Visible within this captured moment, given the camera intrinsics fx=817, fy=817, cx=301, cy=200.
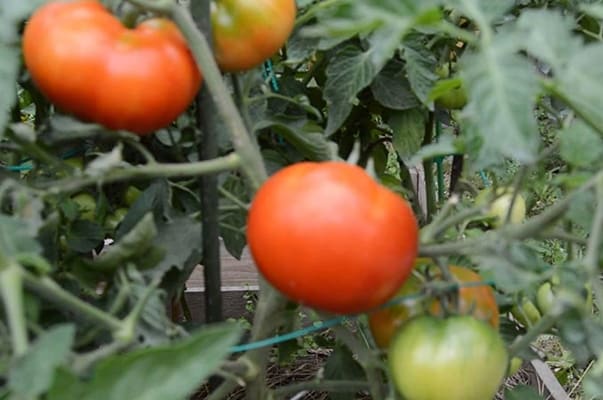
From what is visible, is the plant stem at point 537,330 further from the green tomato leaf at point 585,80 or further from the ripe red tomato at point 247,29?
the ripe red tomato at point 247,29

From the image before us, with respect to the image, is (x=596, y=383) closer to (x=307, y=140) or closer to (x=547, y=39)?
(x=547, y=39)

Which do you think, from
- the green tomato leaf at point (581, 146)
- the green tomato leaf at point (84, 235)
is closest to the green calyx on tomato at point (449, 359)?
the green tomato leaf at point (581, 146)

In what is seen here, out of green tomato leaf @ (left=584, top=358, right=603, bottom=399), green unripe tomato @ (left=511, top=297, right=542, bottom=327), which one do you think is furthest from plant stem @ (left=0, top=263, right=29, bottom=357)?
green unripe tomato @ (left=511, top=297, right=542, bottom=327)

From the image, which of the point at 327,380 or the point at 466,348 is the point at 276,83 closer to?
the point at 327,380

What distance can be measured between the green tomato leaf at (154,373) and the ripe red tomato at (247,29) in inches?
11.5

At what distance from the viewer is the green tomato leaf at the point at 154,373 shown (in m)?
0.46

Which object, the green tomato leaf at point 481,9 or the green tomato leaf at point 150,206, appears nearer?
the green tomato leaf at point 481,9

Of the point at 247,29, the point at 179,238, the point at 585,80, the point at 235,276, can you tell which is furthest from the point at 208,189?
the point at 235,276

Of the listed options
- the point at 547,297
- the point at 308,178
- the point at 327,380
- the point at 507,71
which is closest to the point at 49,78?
the point at 308,178

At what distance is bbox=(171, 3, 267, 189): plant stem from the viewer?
0.60 metres

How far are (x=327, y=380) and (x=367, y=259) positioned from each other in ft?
1.15

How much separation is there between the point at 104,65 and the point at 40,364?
0.76 feet

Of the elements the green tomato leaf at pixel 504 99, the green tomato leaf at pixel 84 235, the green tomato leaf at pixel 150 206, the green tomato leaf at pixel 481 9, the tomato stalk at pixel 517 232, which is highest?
the green tomato leaf at pixel 481 9

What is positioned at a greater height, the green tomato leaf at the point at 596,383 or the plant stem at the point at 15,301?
the plant stem at the point at 15,301
